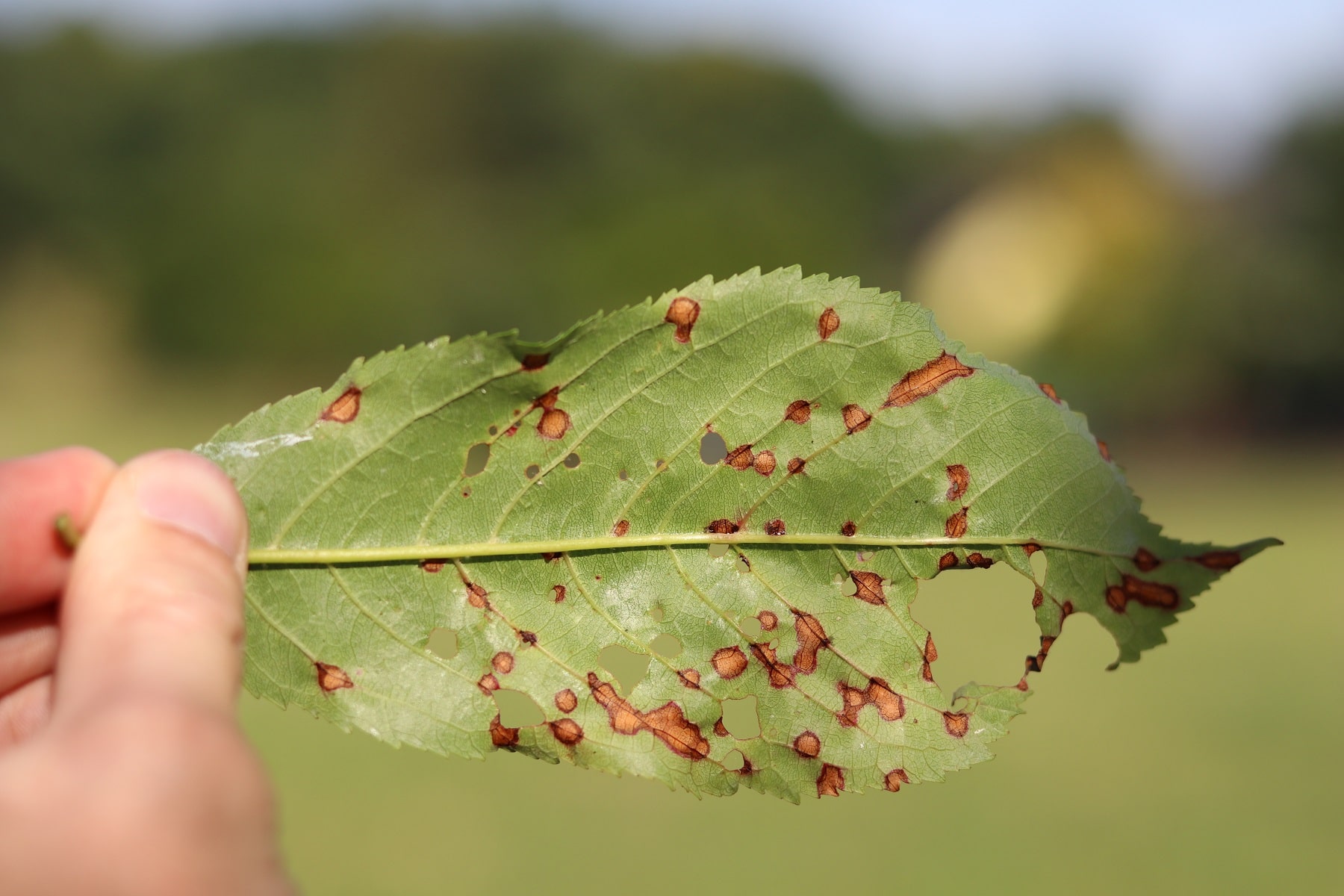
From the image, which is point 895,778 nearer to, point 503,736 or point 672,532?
point 672,532

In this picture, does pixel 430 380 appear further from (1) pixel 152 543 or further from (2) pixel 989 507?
(2) pixel 989 507

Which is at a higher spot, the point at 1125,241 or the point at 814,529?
the point at 1125,241

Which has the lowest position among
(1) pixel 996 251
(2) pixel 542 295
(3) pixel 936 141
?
(2) pixel 542 295

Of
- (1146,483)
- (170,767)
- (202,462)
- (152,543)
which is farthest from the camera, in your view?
(1146,483)

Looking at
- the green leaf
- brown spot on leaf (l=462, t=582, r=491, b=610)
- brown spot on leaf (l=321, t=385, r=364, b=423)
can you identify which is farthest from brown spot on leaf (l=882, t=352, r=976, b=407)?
brown spot on leaf (l=321, t=385, r=364, b=423)

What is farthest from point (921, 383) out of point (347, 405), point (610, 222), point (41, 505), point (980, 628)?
point (610, 222)

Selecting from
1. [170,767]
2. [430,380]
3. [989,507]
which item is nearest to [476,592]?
[430,380]

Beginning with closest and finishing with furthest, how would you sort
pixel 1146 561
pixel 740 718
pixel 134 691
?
pixel 134 691 → pixel 1146 561 → pixel 740 718

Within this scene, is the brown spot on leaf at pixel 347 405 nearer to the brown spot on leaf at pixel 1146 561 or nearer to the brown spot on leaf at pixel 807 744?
the brown spot on leaf at pixel 807 744
